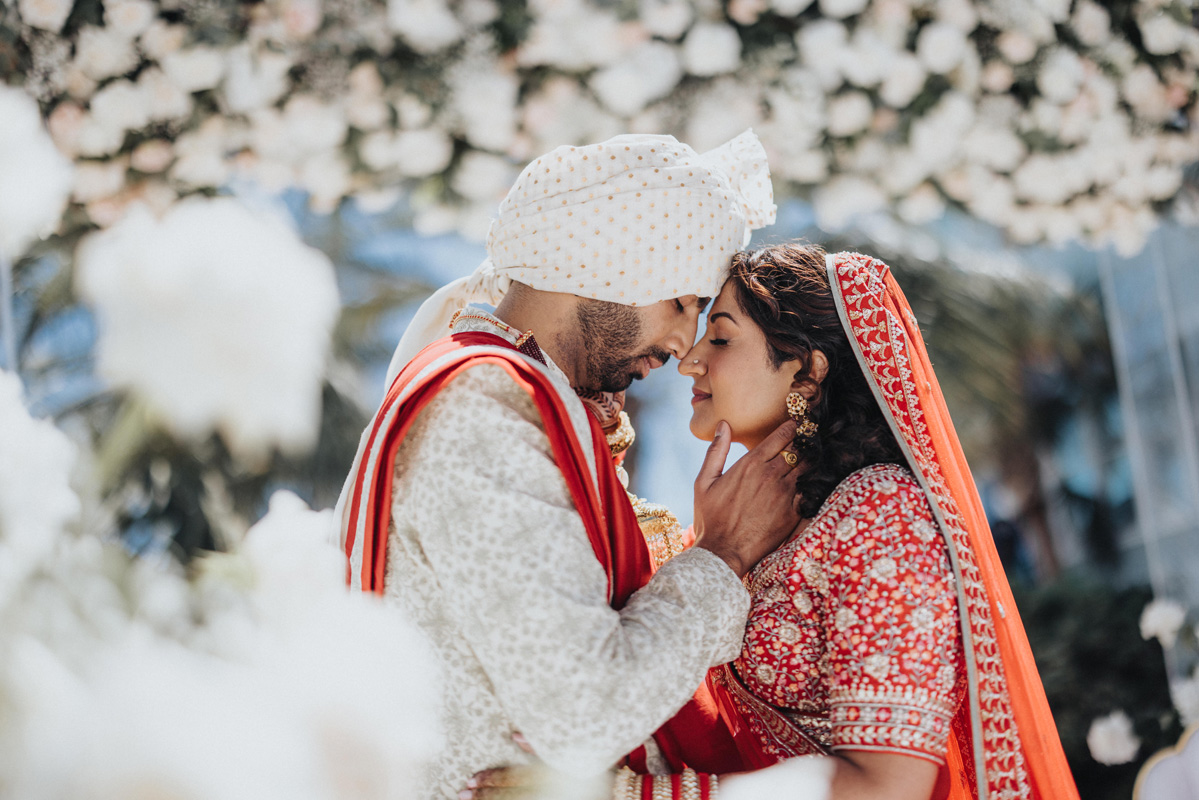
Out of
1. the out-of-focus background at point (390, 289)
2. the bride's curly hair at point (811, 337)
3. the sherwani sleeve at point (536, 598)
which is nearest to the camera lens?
the out-of-focus background at point (390, 289)

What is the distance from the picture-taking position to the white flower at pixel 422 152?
1851 millimetres

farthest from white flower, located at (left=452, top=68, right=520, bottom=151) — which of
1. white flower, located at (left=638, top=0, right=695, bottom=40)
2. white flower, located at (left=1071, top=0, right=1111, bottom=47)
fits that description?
white flower, located at (left=1071, top=0, right=1111, bottom=47)

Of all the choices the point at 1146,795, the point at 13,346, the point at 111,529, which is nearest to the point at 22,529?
the point at 111,529

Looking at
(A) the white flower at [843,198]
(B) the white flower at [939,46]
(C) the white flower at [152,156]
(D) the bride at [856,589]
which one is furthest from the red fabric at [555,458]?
(B) the white flower at [939,46]

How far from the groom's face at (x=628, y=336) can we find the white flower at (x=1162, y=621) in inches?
72.2

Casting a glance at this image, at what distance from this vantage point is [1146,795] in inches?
95.3

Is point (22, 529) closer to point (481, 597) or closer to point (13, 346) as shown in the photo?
point (481, 597)

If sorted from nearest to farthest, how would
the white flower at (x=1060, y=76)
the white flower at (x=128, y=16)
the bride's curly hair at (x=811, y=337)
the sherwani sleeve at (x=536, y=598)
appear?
1. the sherwani sleeve at (x=536, y=598)
2. the bride's curly hair at (x=811, y=337)
3. the white flower at (x=128, y=16)
4. the white flower at (x=1060, y=76)

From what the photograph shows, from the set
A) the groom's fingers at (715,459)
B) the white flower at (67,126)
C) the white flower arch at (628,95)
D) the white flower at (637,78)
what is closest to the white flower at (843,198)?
the white flower arch at (628,95)

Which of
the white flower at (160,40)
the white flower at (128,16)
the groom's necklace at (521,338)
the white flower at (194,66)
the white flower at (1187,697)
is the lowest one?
the white flower at (1187,697)

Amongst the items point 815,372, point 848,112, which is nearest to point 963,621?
point 815,372

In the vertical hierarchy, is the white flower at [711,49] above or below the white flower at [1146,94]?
above

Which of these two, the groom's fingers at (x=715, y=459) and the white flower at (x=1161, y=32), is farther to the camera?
the white flower at (x=1161, y=32)

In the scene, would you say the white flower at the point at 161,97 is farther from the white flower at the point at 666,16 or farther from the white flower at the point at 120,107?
the white flower at the point at 666,16
